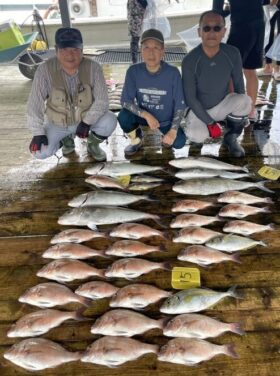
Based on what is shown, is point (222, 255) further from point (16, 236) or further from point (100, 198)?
point (16, 236)

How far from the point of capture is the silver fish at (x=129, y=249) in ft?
7.36

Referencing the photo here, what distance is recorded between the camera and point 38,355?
1.65m

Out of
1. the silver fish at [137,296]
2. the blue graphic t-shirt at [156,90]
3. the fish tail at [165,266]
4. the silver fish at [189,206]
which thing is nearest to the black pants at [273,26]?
the blue graphic t-shirt at [156,90]

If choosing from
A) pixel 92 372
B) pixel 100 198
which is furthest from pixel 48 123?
pixel 92 372

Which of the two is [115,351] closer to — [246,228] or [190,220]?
[190,220]

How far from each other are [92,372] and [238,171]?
212 centimetres

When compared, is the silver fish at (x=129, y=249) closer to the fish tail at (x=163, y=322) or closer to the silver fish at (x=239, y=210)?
the fish tail at (x=163, y=322)

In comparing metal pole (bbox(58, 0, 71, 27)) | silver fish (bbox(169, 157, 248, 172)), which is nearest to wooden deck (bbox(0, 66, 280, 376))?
silver fish (bbox(169, 157, 248, 172))

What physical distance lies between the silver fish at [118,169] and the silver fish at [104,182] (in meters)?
0.08

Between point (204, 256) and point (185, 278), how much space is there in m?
0.21

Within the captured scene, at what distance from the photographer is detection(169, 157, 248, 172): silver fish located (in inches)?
120

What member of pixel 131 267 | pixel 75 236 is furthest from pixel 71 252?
pixel 131 267

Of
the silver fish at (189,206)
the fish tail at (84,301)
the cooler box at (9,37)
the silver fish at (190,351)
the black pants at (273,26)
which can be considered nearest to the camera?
the silver fish at (190,351)

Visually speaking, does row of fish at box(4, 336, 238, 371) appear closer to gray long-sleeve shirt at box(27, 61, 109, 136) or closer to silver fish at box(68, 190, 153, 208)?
silver fish at box(68, 190, 153, 208)
